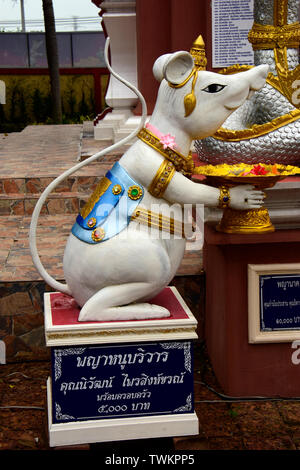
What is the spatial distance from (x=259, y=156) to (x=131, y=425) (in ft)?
4.38

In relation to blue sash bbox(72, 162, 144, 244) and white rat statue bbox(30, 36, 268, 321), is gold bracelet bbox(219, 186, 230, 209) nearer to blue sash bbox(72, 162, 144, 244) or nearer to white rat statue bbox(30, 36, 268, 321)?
white rat statue bbox(30, 36, 268, 321)

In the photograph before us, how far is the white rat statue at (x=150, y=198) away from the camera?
112 inches

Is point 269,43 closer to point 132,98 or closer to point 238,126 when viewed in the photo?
point 238,126

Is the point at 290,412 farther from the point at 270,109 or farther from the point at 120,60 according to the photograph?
the point at 120,60

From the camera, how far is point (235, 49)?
617cm

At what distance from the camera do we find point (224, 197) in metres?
2.96

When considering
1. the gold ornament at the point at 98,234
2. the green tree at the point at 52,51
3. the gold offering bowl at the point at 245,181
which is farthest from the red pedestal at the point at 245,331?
the green tree at the point at 52,51

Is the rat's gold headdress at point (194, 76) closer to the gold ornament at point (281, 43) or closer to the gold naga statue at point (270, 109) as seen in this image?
the gold naga statue at point (270, 109)

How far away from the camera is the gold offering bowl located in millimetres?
2979

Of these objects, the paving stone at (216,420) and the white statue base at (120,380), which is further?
the paving stone at (216,420)

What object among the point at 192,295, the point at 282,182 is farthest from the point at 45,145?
the point at 282,182

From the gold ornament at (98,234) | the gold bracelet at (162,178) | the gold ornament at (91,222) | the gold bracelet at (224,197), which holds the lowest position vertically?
the gold ornament at (98,234)

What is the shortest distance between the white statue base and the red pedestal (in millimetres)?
464

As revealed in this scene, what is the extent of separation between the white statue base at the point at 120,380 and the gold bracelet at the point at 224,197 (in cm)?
48
